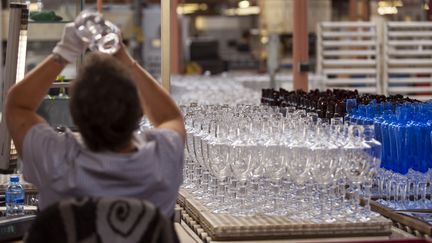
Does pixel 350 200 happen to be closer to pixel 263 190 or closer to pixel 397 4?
pixel 263 190

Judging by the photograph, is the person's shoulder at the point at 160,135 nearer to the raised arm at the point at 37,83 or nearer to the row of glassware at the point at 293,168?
the raised arm at the point at 37,83

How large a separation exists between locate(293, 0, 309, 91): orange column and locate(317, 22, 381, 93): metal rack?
1.64 meters

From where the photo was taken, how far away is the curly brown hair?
2.84 metres

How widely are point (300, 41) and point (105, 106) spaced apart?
7.35 meters

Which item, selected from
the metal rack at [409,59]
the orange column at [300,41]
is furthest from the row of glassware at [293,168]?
the metal rack at [409,59]

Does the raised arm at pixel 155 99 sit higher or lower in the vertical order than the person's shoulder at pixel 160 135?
higher

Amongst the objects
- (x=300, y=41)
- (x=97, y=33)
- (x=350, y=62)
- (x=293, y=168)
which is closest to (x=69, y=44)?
(x=97, y=33)

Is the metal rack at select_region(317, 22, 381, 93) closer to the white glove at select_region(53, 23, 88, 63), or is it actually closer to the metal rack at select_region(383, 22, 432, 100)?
the metal rack at select_region(383, 22, 432, 100)

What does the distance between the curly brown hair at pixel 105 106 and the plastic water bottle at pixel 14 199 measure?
1.47 m

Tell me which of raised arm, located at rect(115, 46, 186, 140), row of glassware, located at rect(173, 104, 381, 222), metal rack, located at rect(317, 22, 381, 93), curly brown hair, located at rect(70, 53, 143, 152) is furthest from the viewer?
metal rack, located at rect(317, 22, 381, 93)

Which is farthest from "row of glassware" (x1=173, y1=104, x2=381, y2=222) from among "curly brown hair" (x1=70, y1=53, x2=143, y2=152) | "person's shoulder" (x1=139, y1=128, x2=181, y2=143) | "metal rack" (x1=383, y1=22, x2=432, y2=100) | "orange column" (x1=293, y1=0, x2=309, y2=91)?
"metal rack" (x1=383, y1=22, x2=432, y2=100)

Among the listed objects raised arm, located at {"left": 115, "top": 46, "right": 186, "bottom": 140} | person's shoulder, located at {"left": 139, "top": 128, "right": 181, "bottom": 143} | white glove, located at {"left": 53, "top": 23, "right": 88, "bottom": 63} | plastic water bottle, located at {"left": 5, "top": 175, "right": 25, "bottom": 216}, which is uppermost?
white glove, located at {"left": 53, "top": 23, "right": 88, "bottom": 63}

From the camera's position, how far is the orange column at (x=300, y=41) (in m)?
9.94

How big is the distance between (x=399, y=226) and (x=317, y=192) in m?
0.42
